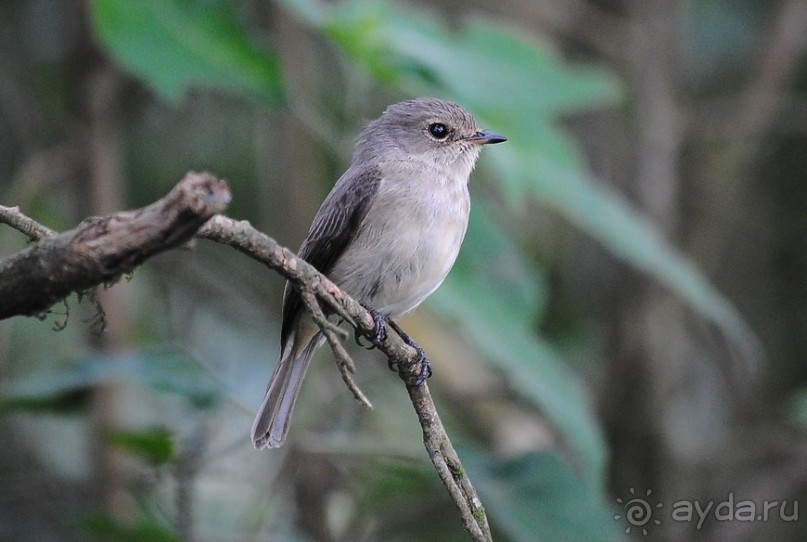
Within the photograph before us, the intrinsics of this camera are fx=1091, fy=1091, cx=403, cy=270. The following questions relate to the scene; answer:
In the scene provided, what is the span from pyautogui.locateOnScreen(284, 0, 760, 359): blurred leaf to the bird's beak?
8 centimetres

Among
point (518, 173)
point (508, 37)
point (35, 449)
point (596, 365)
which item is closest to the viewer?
point (518, 173)

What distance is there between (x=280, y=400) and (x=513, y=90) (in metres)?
1.90

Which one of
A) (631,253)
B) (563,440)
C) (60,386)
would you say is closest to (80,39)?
(60,386)

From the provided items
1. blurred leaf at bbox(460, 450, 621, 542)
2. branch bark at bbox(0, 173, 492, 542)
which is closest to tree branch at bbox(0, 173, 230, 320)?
branch bark at bbox(0, 173, 492, 542)

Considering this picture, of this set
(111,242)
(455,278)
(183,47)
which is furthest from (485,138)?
(111,242)

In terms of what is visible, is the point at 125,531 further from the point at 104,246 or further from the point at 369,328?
the point at 104,246

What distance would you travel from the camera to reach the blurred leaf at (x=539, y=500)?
4391mm

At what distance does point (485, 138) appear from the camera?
4680 millimetres

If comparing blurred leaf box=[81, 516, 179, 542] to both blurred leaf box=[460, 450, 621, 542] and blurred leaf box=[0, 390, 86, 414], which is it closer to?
blurred leaf box=[0, 390, 86, 414]

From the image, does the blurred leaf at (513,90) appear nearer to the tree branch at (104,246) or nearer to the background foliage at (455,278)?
the background foliage at (455,278)

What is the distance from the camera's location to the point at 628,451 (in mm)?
6418

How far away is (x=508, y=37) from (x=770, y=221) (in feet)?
8.82

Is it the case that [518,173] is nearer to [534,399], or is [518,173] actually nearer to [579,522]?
[534,399]

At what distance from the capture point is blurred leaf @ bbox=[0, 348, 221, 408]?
4254mm
